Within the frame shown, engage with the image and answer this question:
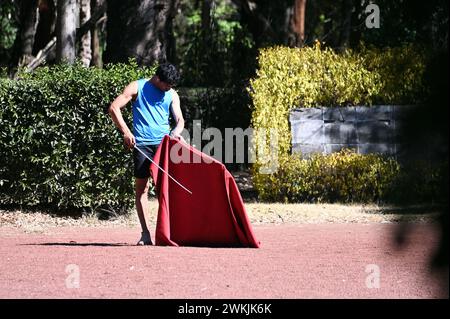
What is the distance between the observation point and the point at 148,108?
10336 millimetres

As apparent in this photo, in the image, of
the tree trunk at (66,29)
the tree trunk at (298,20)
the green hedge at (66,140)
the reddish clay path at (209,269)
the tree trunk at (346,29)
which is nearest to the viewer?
the reddish clay path at (209,269)

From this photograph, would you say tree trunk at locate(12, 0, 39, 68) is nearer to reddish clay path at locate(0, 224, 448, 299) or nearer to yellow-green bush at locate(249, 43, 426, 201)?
yellow-green bush at locate(249, 43, 426, 201)

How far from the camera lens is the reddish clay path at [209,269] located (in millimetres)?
7574

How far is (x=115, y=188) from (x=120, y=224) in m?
0.52

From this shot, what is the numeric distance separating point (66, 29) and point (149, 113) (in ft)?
22.9

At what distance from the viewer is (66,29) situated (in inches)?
662

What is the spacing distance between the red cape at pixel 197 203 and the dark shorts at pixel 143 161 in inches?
6.3

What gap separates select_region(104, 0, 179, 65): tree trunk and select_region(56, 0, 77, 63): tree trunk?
2.23 ft

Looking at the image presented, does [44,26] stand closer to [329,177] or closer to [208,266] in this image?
[329,177]

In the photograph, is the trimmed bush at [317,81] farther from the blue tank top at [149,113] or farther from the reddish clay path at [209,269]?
the blue tank top at [149,113]

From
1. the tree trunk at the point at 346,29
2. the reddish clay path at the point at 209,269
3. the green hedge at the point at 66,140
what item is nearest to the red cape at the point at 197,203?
the reddish clay path at the point at 209,269
